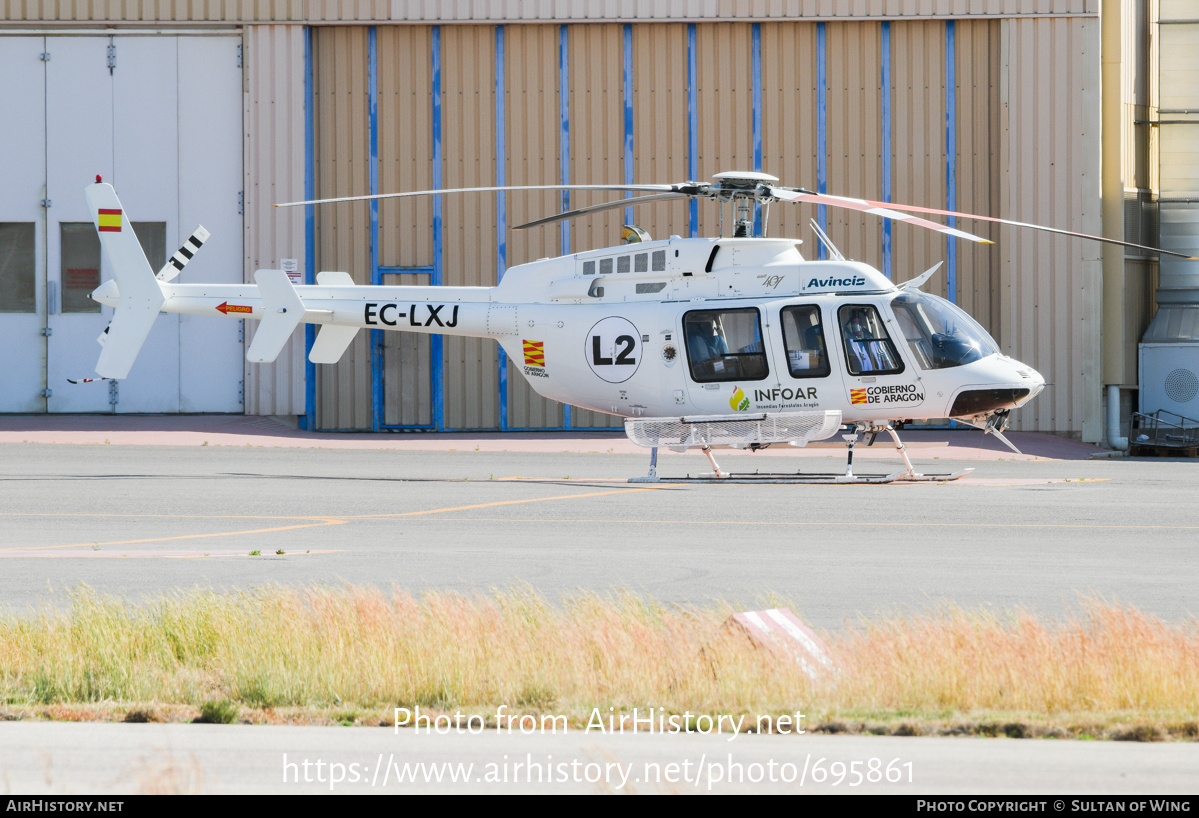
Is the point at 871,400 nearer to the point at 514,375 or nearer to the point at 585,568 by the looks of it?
the point at 585,568

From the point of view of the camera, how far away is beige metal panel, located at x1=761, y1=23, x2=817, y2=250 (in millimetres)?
25797

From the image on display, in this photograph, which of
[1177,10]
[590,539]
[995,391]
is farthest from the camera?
[1177,10]

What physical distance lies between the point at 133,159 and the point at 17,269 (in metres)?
3.47

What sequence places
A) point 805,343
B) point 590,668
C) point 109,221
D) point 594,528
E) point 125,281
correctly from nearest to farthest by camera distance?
1. point 590,668
2. point 594,528
3. point 805,343
4. point 109,221
5. point 125,281

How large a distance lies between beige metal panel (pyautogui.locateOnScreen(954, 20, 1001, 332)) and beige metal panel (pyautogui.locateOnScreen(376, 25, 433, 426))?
1111 cm

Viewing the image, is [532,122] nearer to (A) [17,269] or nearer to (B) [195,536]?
(A) [17,269]

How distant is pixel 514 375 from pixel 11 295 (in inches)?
433

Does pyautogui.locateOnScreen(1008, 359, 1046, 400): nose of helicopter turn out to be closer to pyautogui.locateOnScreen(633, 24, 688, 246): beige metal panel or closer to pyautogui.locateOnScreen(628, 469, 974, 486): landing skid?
pyautogui.locateOnScreen(628, 469, 974, 486): landing skid

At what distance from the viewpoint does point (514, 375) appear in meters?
26.2

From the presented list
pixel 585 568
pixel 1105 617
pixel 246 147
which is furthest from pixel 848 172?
pixel 1105 617

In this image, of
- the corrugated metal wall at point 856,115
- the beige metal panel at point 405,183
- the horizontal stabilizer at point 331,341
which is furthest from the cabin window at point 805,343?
the beige metal panel at point 405,183

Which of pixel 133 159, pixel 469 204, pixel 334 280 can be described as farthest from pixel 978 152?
pixel 133 159

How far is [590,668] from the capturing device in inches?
248

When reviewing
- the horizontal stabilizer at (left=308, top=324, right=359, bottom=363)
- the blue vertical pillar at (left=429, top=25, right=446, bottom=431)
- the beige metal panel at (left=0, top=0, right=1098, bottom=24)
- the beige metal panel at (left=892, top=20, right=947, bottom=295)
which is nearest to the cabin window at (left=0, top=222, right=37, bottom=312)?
the beige metal panel at (left=0, top=0, right=1098, bottom=24)
